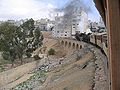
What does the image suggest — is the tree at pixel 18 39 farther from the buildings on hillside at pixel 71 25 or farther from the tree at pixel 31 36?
the buildings on hillside at pixel 71 25

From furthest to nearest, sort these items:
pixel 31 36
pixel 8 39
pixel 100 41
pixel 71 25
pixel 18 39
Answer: pixel 71 25
pixel 31 36
pixel 18 39
pixel 8 39
pixel 100 41

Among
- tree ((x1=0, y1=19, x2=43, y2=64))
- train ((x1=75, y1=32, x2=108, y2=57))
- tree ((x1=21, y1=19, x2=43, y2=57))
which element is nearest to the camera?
train ((x1=75, y1=32, x2=108, y2=57))

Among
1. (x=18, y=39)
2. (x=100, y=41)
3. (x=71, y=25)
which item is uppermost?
(x=71, y=25)

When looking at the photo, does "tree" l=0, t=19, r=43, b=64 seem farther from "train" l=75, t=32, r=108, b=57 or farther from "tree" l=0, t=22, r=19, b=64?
"train" l=75, t=32, r=108, b=57

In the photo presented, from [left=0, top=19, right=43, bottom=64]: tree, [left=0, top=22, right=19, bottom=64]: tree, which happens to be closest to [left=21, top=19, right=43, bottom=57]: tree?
[left=0, top=19, right=43, bottom=64]: tree

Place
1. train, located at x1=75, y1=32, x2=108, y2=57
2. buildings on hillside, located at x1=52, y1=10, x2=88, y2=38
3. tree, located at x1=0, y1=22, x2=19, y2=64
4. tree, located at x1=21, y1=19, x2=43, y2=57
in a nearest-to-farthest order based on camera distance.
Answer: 1. train, located at x1=75, y1=32, x2=108, y2=57
2. tree, located at x1=0, y1=22, x2=19, y2=64
3. tree, located at x1=21, y1=19, x2=43, y2=57
4. buildings on hillside, located at x1=52, y1=10, x2=88, y2=38

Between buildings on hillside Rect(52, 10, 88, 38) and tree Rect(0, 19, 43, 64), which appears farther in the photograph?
buildings on hillside Rect(52, 10, 88, 38)

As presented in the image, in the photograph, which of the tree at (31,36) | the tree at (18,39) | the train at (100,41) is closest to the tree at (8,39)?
the tree at (18,39)

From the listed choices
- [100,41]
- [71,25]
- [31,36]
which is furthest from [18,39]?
[100,41]

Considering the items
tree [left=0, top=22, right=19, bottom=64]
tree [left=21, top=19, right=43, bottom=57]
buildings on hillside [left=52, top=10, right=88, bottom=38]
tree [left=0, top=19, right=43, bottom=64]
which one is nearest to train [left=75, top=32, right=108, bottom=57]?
tree [left=21, top=19, right=43, bottom=57]

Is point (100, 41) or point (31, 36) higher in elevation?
point (100, 41)

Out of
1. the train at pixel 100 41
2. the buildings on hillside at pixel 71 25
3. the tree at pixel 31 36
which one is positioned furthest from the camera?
the buildings on hillside at pixel 71 25

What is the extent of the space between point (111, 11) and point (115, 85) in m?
0.70

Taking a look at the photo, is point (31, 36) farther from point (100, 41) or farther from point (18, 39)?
point (100, 41)
